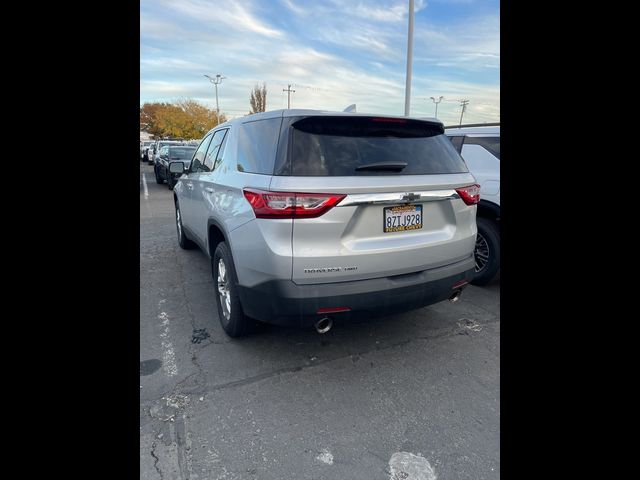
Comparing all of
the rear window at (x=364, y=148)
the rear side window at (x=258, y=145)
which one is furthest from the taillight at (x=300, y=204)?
the rear side window at (x=258, y=145)

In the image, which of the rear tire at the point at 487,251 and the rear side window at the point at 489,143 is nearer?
the rear tire at the point at 487,251

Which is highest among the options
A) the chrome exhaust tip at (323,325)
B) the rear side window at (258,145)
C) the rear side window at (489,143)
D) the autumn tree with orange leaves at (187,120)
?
the autumn tree with orange leaves at (187,120)

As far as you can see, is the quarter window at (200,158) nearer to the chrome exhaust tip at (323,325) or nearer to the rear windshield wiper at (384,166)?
the rear windshield wiper at (384,166)

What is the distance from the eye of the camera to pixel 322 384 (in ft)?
9.22

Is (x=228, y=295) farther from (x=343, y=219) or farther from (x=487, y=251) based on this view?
(x=487, y=251)

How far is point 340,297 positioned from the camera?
8.18 ft

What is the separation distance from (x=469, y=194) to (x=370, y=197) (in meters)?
1.03

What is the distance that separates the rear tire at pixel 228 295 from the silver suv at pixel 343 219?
19mm

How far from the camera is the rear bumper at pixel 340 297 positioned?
2463mm
